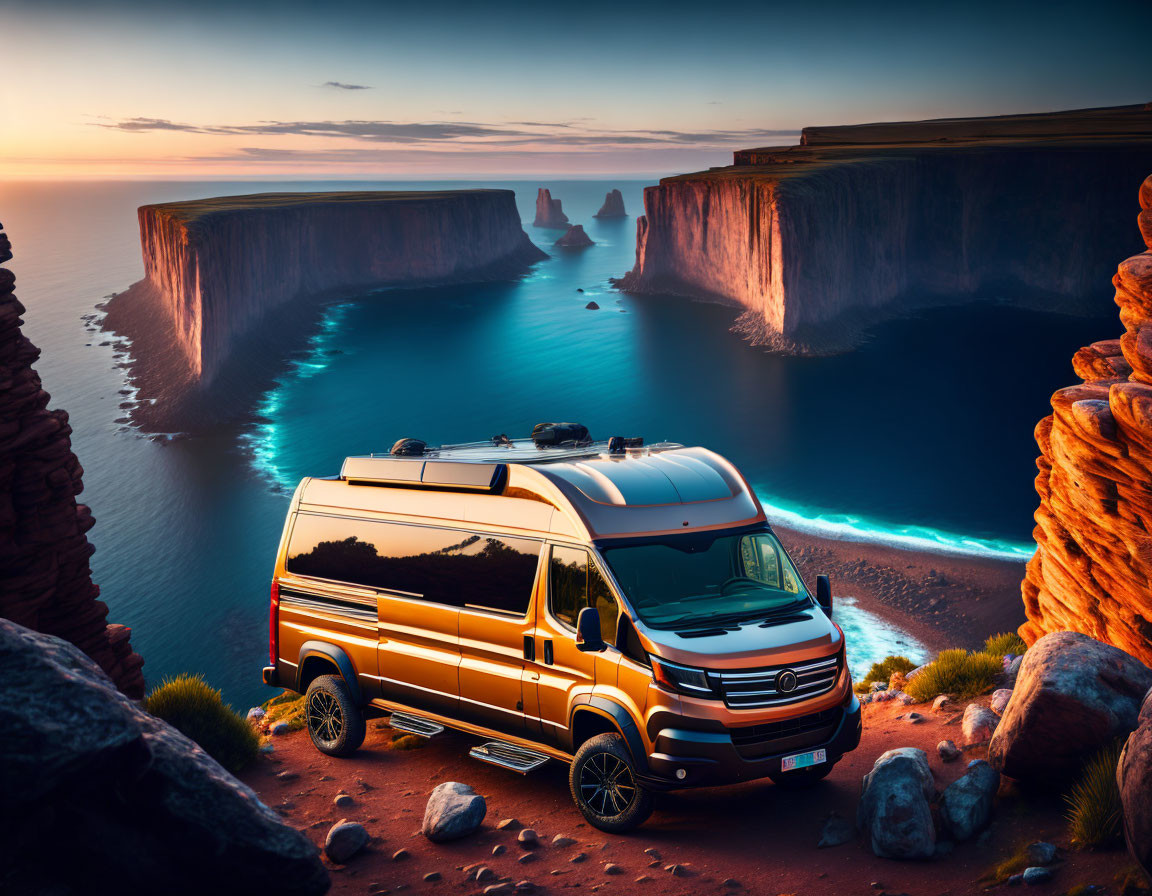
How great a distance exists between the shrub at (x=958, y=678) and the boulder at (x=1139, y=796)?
5.57m

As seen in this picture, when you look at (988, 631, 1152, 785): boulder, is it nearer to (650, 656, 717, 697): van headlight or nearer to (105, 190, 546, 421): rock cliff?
(650, 656, 717, 697): van headlight

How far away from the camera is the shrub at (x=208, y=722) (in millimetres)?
12664

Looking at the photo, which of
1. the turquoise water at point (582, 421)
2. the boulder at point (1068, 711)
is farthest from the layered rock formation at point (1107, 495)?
the turquoise water at point (582, 421)

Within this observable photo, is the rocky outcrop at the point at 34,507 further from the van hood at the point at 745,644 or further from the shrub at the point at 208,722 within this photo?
the van hood at the point at 745,644

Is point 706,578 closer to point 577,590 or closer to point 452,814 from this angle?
point 577,590

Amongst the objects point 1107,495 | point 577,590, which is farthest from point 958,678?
point 577,590

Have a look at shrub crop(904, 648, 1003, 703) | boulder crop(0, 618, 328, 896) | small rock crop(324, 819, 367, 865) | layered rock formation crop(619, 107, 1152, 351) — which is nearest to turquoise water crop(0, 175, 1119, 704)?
layered rock formation crop(619, 107, 1152, 351)

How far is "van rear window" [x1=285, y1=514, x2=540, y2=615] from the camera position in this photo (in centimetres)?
1084

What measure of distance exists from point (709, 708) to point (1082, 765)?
346cm

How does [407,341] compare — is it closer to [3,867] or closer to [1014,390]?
[1014,390]

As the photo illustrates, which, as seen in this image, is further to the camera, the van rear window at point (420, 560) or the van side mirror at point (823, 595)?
the van rear window at point (420, 560)

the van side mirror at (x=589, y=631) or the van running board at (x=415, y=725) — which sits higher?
the van side mirror at (x=589, y=631)

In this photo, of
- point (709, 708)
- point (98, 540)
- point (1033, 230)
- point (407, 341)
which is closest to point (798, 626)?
point (709, 708)

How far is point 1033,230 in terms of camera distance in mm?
124438
